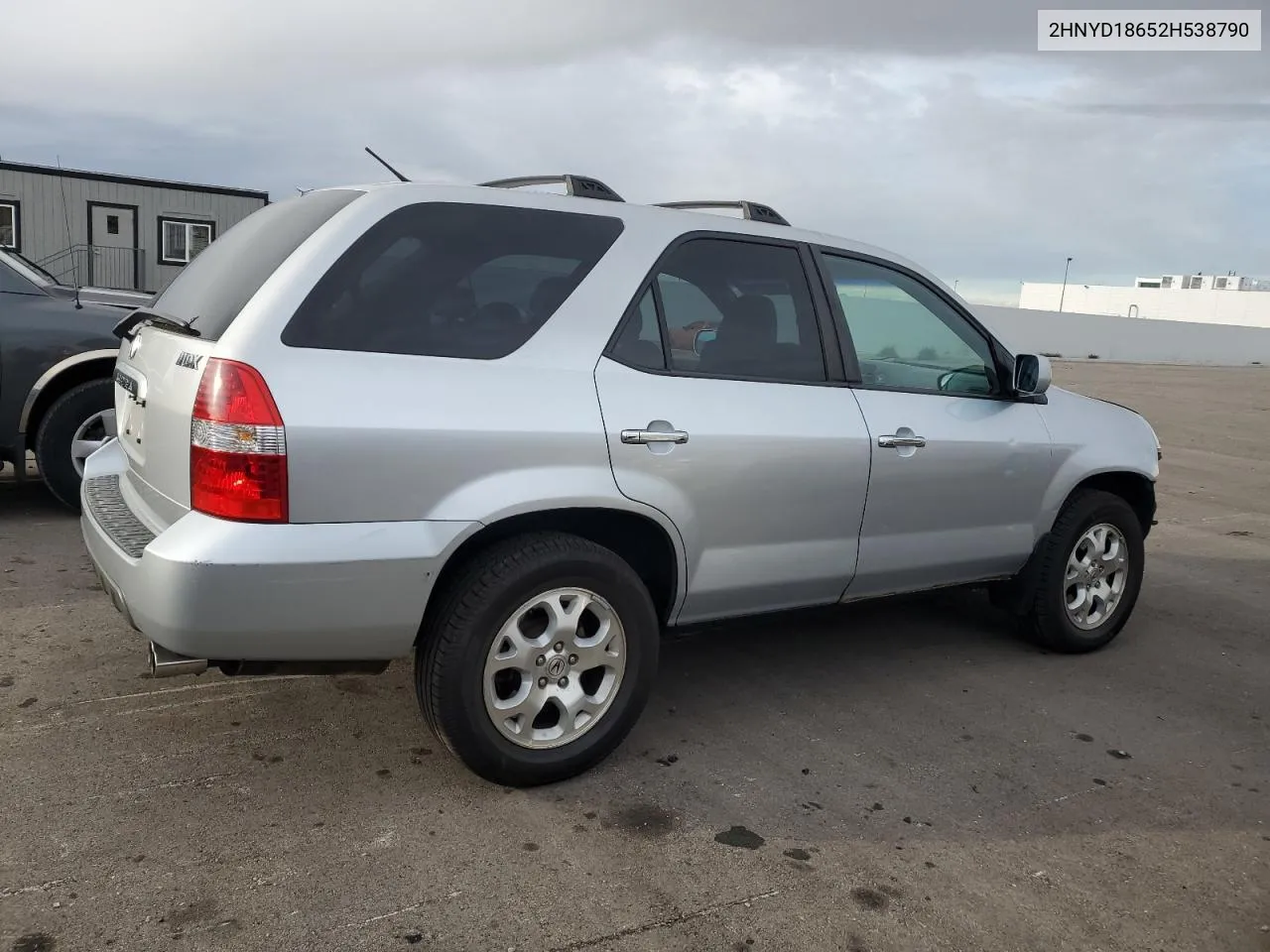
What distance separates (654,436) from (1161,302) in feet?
284

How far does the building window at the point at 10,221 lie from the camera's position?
1878 centimetres

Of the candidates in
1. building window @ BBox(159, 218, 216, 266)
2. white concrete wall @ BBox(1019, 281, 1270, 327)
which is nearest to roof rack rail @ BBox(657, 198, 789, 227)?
building window @ BBox(159, 218, 216, 266)

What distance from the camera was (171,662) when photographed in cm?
280

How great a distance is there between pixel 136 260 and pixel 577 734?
19.6m

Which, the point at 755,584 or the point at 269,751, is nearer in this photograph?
the point at 269,751

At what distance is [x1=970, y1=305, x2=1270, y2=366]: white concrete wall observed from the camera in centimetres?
4503

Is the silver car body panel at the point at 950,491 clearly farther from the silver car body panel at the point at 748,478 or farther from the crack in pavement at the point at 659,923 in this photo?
the crack in pavement at the point at 659,923

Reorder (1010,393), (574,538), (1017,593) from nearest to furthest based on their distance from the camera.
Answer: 1. (574,538)
2. (1010,393)
3. (1017,593)

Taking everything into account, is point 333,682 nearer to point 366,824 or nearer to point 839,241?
point 366,824

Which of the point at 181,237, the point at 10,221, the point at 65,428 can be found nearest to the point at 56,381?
the point at 65,428

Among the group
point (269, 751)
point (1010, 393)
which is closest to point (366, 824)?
point (269, 751)

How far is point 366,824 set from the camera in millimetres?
2951

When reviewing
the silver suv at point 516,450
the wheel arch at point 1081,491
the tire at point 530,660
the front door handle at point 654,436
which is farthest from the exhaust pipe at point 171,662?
the wheel arch at point 1081,491

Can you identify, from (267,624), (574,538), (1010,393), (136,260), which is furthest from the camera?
(136,260)
